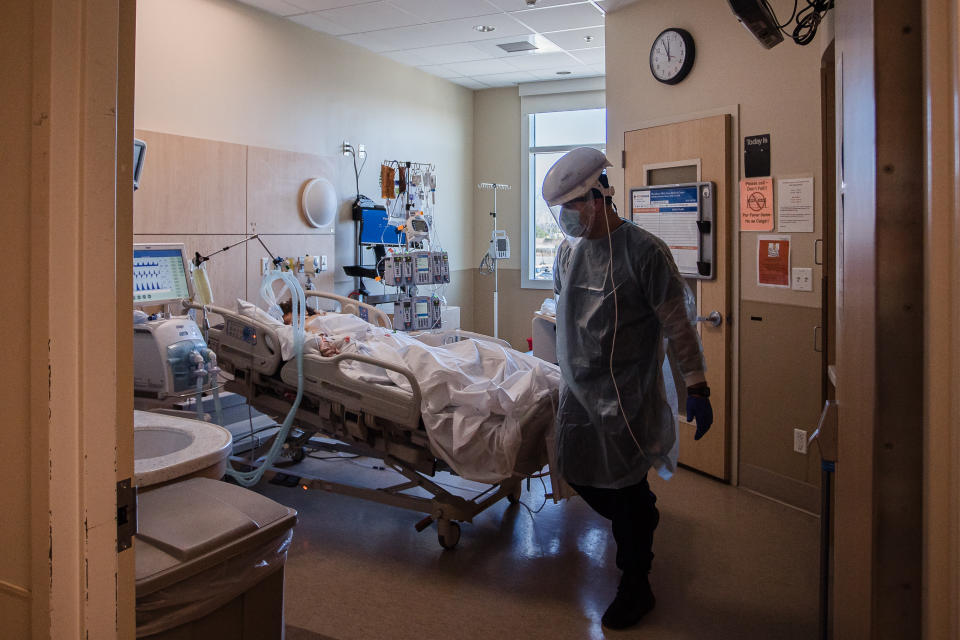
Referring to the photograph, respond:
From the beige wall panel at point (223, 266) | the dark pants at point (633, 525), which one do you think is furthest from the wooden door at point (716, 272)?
the beige wall panel at point (223, 266)

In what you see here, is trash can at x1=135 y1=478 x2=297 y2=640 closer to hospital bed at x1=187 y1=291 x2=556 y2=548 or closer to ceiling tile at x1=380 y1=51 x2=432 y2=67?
hospital bed at x1=187 y1=291 x2=556 y2=548

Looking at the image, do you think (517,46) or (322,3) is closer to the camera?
(322,3)

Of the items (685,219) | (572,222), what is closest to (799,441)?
(685,219)

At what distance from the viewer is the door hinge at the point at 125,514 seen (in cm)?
99

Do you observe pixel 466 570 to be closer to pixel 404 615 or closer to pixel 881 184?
pixel 404 615

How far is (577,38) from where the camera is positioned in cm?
592

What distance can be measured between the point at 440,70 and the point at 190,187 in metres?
3.40

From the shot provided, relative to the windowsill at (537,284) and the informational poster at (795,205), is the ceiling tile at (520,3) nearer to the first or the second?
the informational poster at (795,205)

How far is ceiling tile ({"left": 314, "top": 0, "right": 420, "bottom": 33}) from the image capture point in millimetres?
5098

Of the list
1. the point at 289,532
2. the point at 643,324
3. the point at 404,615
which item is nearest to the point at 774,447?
the point at 643,324

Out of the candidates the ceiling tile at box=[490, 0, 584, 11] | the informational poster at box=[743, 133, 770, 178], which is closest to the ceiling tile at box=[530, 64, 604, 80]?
the ceiling tile at box=[490, 0, 584, 11]

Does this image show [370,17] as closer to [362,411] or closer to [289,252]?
[289,252]

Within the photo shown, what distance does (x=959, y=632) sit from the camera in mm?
752

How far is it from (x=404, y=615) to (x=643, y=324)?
4.55 ft
